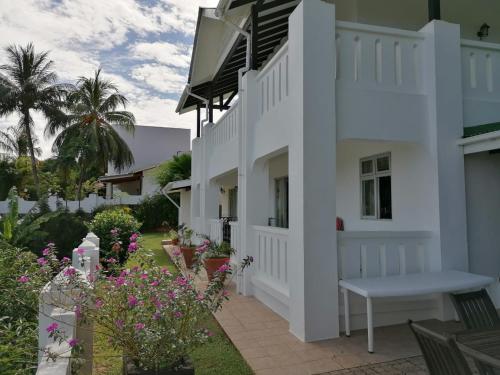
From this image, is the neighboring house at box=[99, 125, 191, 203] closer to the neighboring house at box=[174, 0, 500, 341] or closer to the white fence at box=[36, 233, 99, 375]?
the neighboring house at box=[174, 0, 500, 341]

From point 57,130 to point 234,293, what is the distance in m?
27.2

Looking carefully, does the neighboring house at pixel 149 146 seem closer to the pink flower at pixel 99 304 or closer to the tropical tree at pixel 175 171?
the tropical tree at pixel 175 171

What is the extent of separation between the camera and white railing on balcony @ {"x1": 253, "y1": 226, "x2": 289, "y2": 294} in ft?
19.9

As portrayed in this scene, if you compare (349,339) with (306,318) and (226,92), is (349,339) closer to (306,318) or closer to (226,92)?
(306,318)

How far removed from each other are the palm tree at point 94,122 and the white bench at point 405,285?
26.1 metres

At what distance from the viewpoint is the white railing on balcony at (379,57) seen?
5.59m

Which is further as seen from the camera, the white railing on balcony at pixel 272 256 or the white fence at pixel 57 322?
the white railing on balcony at pixel 272 256

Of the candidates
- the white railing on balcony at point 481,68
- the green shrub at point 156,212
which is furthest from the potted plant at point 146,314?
the green shrub at point 156,212

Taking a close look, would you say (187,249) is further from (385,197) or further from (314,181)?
(314,181)

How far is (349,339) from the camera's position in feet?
16.3

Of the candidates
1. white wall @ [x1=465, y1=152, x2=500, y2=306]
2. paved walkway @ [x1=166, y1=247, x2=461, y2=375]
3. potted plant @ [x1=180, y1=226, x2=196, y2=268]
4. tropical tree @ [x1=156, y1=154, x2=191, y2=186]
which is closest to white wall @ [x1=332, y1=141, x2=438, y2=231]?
white wall @ [x1=465, y1=152, x2=500, y2=306]

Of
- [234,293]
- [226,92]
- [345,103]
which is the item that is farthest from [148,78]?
[345,103]

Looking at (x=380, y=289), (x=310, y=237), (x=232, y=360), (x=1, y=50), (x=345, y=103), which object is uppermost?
(x=1, y=50)

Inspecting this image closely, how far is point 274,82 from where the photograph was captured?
691 cm
